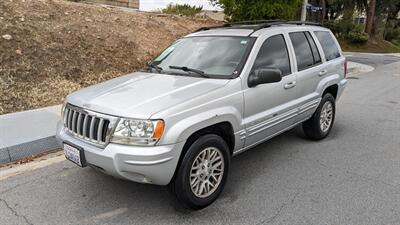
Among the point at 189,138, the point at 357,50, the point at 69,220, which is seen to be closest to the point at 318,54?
the point at 189,138

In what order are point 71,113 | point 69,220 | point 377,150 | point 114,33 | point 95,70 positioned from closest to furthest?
point 69,220 → point 71,113 → point 377,150 → point 95,70 → point 114,33

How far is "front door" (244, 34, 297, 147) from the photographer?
394 cm

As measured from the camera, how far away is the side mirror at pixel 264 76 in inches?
150

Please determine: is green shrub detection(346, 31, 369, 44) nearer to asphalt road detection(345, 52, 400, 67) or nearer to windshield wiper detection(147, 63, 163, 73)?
asphalt road detection(345, 52, 400, 67)

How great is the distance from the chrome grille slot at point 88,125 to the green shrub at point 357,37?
27.0m

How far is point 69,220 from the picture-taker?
131 inches

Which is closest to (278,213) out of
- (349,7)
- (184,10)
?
(184,10)

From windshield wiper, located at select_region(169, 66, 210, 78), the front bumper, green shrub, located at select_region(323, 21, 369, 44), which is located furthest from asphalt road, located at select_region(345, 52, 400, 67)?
the front bumper

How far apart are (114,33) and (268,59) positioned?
6937mm

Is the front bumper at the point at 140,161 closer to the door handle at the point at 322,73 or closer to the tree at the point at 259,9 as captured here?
the door handle at the point at 322,73

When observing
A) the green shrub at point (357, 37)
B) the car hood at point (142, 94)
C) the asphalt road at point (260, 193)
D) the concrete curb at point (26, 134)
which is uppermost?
the car hood at point (142, 94)

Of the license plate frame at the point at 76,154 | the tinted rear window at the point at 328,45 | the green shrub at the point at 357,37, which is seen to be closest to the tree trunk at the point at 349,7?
the green shrub at the point at 357,37

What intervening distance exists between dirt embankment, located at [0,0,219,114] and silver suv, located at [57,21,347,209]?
12.2 ft

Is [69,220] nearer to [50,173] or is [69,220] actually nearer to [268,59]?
[50,173]
